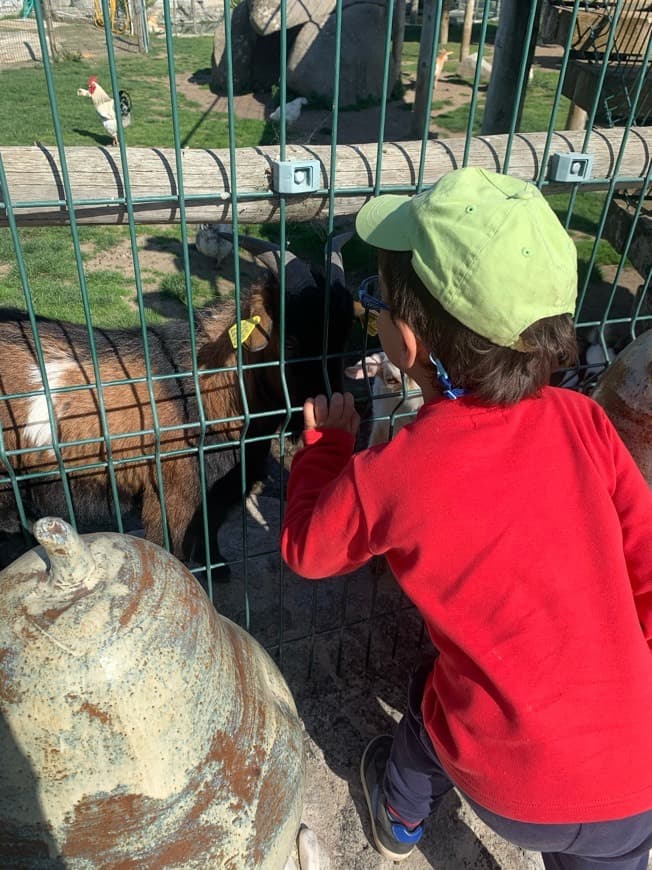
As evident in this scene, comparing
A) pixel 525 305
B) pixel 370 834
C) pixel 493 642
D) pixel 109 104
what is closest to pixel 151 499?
pixel 370 834

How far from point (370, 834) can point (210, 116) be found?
13.8 m

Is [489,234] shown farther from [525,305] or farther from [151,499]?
[151,499]

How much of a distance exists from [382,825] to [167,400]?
1.99m

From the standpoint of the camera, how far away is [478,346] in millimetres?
Result: 1613

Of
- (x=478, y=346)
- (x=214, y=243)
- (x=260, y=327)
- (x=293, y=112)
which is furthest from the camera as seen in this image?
(x=293, y=112)

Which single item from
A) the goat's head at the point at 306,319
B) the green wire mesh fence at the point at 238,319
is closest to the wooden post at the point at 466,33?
the green wire mesh fence at the point at 238,319

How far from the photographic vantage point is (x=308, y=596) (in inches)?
146

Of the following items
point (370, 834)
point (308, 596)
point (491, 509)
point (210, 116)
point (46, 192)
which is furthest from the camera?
point (210, 116)

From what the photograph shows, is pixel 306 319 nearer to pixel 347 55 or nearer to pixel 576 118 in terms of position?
pixel 576 118

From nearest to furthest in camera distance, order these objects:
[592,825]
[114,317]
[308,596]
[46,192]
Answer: [592,825] → [46,192] → [308,596] → [114,317]

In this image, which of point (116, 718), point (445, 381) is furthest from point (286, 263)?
point (116, 718)

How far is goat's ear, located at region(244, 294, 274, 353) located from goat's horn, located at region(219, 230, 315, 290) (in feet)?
0.50

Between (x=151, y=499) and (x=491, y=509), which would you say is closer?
(x=491, y=509)

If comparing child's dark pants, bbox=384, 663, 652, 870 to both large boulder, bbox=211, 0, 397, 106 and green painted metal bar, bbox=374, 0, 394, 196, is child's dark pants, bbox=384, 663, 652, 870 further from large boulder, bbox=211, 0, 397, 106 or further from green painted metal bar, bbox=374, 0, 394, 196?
large boulder, bbox=211, 0, 397, 106
